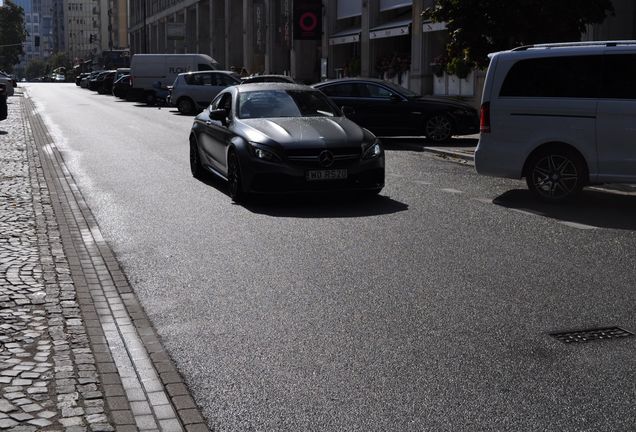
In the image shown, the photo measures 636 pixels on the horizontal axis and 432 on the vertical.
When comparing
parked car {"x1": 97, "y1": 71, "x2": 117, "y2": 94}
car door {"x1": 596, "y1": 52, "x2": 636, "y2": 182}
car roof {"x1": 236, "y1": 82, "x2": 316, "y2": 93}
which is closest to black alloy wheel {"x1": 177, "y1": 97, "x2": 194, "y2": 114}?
car roof {"x1": 236, "y1": 82, "x2": 316, "y2": 93}

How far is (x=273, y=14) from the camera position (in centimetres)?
5741

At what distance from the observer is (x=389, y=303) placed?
6648 mm

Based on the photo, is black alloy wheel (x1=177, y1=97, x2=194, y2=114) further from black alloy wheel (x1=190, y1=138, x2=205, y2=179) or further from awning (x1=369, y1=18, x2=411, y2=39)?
black alloy wheel (x1=190, y1=138, x2=205, y2=179)

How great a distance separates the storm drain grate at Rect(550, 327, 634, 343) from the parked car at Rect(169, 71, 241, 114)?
31774 millimetres

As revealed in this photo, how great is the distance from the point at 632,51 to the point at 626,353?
663 cm

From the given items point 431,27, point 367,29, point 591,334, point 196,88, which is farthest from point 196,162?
point 367,29

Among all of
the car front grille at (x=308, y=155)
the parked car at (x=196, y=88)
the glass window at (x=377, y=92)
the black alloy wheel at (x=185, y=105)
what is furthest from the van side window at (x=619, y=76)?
the black alloy wheel at (x=185, y=105)

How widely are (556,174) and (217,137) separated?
4.62m

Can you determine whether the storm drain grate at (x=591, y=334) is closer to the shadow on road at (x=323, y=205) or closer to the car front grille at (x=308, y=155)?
the shadow on road at (x=323, y=205)

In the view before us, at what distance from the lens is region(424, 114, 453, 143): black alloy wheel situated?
2139cm

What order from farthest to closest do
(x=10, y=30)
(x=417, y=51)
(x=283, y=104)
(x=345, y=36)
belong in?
(x=10, y=30)
(x=345, y=36)
(x=417, y=51)
(x=283, y=104)

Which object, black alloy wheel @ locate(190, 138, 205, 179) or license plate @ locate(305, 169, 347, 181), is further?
black alloy wheel @ locate(190, 138, 205, 179)

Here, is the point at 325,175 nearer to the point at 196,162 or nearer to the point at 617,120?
the point at 617,120

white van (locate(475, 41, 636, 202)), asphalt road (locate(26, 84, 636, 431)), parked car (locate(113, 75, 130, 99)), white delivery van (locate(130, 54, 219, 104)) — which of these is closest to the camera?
asphalt road (locate(26, 84, 636, 431))
